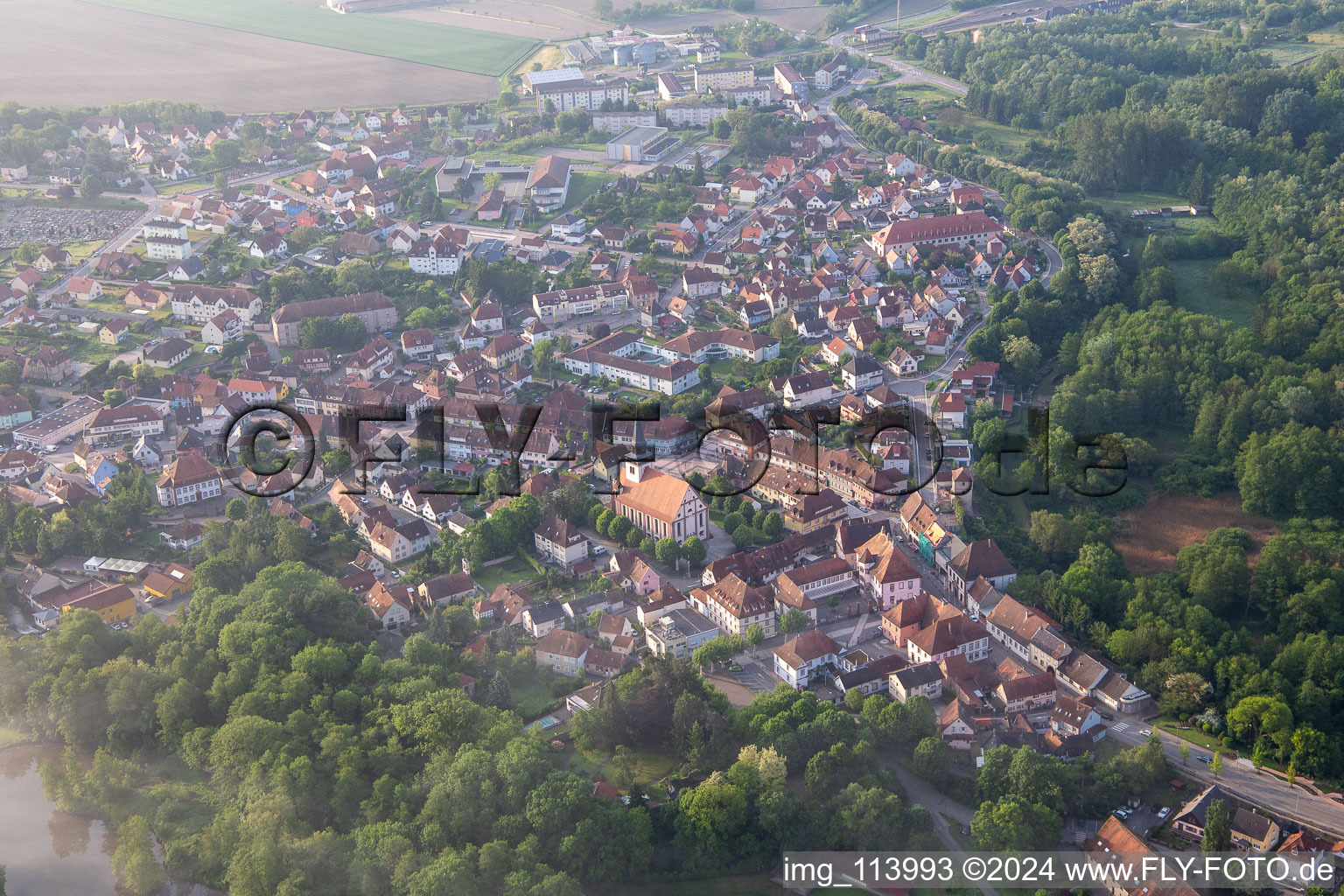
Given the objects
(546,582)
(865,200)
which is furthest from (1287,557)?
(865,200)

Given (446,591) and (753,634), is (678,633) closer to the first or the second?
(753,634)

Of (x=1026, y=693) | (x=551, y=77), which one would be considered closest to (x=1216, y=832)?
(x=1026, y=693)

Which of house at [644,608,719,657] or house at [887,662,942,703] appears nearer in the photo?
house at [887,662,942,703]

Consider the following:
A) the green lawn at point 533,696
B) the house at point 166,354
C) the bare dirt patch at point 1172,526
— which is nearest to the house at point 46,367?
the house at point 166,354

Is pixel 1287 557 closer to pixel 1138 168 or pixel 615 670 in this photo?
pixel 615 670

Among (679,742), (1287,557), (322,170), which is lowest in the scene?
(679,742)

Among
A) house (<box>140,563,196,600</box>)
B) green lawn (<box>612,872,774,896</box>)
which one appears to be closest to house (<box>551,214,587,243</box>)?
house (<box>140,563,196,600</box>)

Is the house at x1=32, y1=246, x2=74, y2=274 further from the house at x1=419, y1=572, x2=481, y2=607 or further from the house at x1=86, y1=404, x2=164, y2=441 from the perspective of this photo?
the house at x1=419, y1=572, x2=481, y2=607
